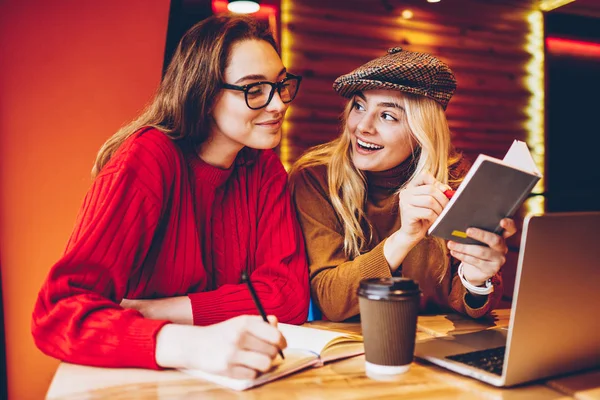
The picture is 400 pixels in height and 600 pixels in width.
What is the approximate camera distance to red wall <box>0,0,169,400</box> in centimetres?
255

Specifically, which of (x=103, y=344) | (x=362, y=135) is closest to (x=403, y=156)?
(x=362, y=135)

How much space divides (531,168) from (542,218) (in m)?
0.22

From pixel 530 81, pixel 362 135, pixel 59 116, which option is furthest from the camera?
pixel 530 81

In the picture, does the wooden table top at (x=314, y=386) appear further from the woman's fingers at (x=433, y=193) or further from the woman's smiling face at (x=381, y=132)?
the woman's smiling face at (x=381, y=132)

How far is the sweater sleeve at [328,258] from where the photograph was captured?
1377 mm

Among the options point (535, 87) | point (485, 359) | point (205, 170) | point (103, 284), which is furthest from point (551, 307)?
point (535, 87)

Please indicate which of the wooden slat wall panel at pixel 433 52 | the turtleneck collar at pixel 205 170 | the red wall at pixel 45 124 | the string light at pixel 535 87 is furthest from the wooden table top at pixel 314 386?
the string light at pixel 535 87

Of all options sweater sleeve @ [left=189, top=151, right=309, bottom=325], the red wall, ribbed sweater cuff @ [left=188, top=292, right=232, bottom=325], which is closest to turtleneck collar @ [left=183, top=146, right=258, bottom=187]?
sweater sleeve @ [left=189, top=151, right=309, bottom=325]

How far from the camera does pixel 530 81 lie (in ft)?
14.2

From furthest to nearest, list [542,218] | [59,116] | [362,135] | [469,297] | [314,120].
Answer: [314,120] < [59,116] < [362,135] < [469,297] < [542,218]

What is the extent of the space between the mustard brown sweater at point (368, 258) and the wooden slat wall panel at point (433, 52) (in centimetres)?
A: 182

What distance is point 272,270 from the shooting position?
1467 mm

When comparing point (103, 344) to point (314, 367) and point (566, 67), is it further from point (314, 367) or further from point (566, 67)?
point (566, 67)

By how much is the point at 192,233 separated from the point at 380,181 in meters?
0.65
